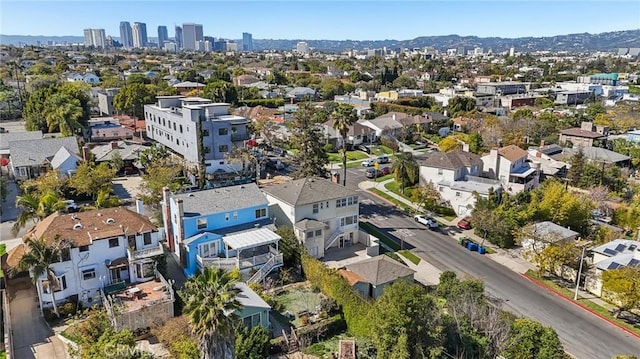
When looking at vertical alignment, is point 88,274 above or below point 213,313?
below

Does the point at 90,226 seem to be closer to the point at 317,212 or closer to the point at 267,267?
the point at 267,267

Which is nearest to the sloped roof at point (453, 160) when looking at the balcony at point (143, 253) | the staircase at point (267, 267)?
the staircase at point (267, 267)

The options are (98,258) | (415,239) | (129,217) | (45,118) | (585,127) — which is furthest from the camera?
(585,127)

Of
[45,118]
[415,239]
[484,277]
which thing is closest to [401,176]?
[415,239]

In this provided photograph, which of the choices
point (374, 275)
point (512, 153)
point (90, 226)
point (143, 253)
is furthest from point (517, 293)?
point (90, 226)

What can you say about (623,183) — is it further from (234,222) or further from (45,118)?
(45,118)
